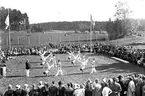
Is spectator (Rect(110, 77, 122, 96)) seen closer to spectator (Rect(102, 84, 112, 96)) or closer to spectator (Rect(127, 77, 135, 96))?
spectator (Rect(102, 84, 112, 96))

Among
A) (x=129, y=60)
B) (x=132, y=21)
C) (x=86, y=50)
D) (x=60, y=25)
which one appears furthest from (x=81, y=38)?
(x=60, y=25)

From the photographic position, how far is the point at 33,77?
949 inches

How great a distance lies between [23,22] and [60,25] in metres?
32.1

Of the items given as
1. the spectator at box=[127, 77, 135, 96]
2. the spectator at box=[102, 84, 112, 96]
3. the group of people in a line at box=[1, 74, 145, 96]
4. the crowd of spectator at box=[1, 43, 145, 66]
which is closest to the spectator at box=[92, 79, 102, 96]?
the group of people in a line at box=[1, 74, 145, 96]

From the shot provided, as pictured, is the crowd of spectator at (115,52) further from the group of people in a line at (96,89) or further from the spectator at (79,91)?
the spectator at (79,91)

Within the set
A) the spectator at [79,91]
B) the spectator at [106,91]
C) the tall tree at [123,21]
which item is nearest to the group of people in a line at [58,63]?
the spectator at [79,91]

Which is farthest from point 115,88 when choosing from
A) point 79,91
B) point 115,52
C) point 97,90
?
point 115,52

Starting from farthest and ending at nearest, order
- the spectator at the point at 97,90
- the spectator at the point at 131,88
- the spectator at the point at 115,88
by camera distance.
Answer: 1. the spectator at the point at 131,88
2. the spectator at the point at 115,88
3. the spectator at the point at 97,90

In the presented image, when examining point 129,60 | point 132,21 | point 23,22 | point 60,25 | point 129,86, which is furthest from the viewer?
point 60,25

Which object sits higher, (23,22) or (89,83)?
(23,22)

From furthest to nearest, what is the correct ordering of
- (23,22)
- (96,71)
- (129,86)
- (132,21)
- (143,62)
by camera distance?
(23,22), (132,21), (143,62), (96,71), (129,86)

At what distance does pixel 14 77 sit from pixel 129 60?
46.5 ft

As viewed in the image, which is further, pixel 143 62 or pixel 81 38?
pixel 81 38

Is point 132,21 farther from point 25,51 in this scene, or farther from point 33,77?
point 33,77
